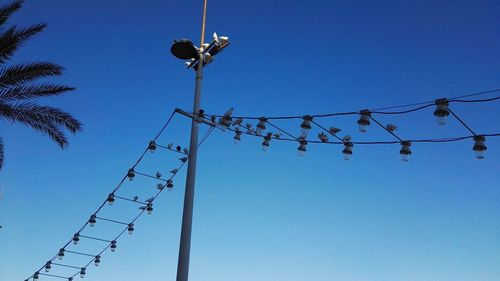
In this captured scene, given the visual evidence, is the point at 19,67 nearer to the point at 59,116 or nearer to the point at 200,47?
the point at 59,116

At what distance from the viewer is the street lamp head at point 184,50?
39.7ft

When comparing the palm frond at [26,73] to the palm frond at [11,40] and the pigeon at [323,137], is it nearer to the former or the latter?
the palm frond at [11,40]

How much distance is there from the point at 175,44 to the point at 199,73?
85cm

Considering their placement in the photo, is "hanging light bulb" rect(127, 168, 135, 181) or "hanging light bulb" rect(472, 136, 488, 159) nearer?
"hanging light bulb" rect(472, 136, 488, 159)

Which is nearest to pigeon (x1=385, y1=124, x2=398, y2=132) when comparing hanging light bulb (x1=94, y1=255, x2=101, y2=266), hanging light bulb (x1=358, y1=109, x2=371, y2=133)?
hanging light bulb (x1=358, y1=109, x2=371, y2=133)

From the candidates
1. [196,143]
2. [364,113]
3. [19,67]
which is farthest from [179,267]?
[19,67]

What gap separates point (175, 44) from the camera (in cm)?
1209

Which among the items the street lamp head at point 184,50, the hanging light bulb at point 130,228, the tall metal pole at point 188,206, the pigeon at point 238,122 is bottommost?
the tall metal pole at point 188,206

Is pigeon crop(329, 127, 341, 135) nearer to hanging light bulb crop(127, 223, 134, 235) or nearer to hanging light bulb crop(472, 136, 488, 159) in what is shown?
hanging light bulb crop(472, 136, 488, 159)

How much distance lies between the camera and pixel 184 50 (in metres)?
12.3

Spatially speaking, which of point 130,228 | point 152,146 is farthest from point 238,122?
point 130,228

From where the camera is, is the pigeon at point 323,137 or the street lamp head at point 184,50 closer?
the pigeon at point 323,137

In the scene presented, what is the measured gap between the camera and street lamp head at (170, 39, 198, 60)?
12.1m

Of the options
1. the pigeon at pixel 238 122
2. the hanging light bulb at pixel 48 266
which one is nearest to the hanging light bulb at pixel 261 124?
the pigeon at pixel 238 122
